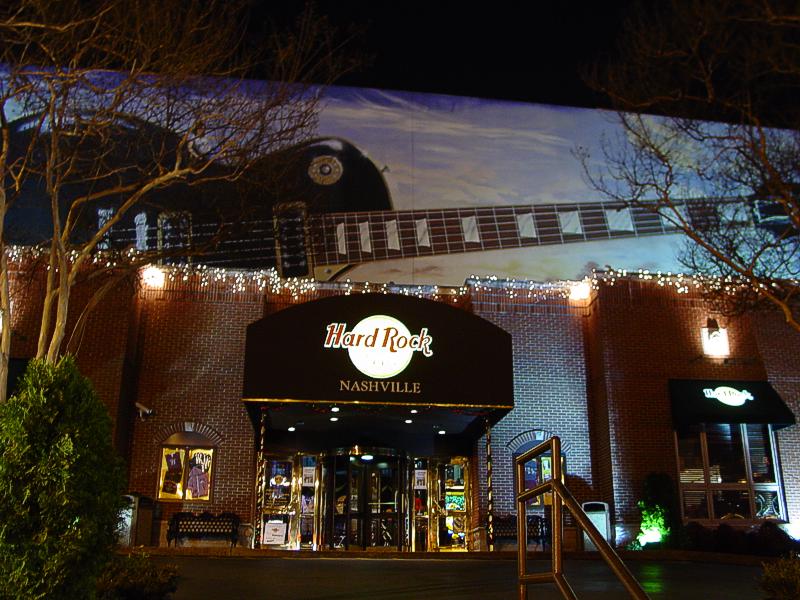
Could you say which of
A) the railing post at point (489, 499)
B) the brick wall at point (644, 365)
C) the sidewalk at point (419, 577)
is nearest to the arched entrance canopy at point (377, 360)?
the railing post at point (489, 499)

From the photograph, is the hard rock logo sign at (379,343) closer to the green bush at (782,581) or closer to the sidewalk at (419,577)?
the sidewalk at (419,577)

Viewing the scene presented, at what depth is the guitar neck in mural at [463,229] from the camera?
22297mm

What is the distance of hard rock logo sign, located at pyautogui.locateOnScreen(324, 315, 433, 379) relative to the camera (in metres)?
16.9

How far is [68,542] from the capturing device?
6812 millimetres

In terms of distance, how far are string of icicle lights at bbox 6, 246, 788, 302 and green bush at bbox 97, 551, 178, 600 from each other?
1175cm

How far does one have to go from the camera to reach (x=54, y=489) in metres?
6.92

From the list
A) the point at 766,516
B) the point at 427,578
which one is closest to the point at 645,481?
the point at 766,516

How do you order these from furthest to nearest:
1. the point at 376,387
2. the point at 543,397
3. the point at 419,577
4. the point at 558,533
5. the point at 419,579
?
the point at 543,397
the point at 376,387
the point at 419,577
the point at 419,579
the point at 558,533

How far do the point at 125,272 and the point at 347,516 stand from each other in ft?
27.6

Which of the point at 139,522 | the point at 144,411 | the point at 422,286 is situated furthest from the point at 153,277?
the point at 422,286

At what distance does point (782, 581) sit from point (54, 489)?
6472 millimetres

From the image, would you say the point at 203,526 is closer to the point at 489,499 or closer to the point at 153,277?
the point at 153,277

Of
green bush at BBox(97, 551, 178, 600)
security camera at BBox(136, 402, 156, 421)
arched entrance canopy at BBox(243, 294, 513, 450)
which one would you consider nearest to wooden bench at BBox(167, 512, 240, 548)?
security camera at BBox(136, 402, 156, 421)

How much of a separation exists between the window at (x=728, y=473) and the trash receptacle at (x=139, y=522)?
11.8 metres
